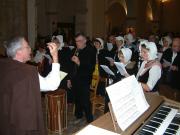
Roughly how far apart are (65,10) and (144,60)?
11.6m

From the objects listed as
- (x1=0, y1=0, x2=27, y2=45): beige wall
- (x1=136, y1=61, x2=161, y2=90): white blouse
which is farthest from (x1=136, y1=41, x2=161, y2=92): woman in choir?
(x1=0, y1=0, x2=27, y2=45): beige wall

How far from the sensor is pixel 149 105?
3105mm

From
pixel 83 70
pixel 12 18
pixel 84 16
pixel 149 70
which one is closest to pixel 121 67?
pixel 149 70

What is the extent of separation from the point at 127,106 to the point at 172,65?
193 inches

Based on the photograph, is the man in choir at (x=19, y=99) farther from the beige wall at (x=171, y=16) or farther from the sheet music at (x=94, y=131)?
the beige wall at (x=171, y=16)

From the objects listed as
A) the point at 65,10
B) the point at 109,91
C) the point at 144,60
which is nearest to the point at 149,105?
the point at 109,91

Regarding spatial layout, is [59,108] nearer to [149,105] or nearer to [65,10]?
[149,105]

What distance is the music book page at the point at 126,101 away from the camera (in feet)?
7.89

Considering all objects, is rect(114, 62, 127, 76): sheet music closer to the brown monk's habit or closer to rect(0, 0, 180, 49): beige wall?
the brown monk's habit

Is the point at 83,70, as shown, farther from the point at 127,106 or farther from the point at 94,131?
the point at 94,131

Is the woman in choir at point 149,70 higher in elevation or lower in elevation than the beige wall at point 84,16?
lower

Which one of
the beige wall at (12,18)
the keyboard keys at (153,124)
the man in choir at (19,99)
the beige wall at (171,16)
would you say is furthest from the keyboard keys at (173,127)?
the beige wall at (171,16)

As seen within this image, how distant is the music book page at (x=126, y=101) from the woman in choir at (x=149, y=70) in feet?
5.26

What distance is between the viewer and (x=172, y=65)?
7164mm
